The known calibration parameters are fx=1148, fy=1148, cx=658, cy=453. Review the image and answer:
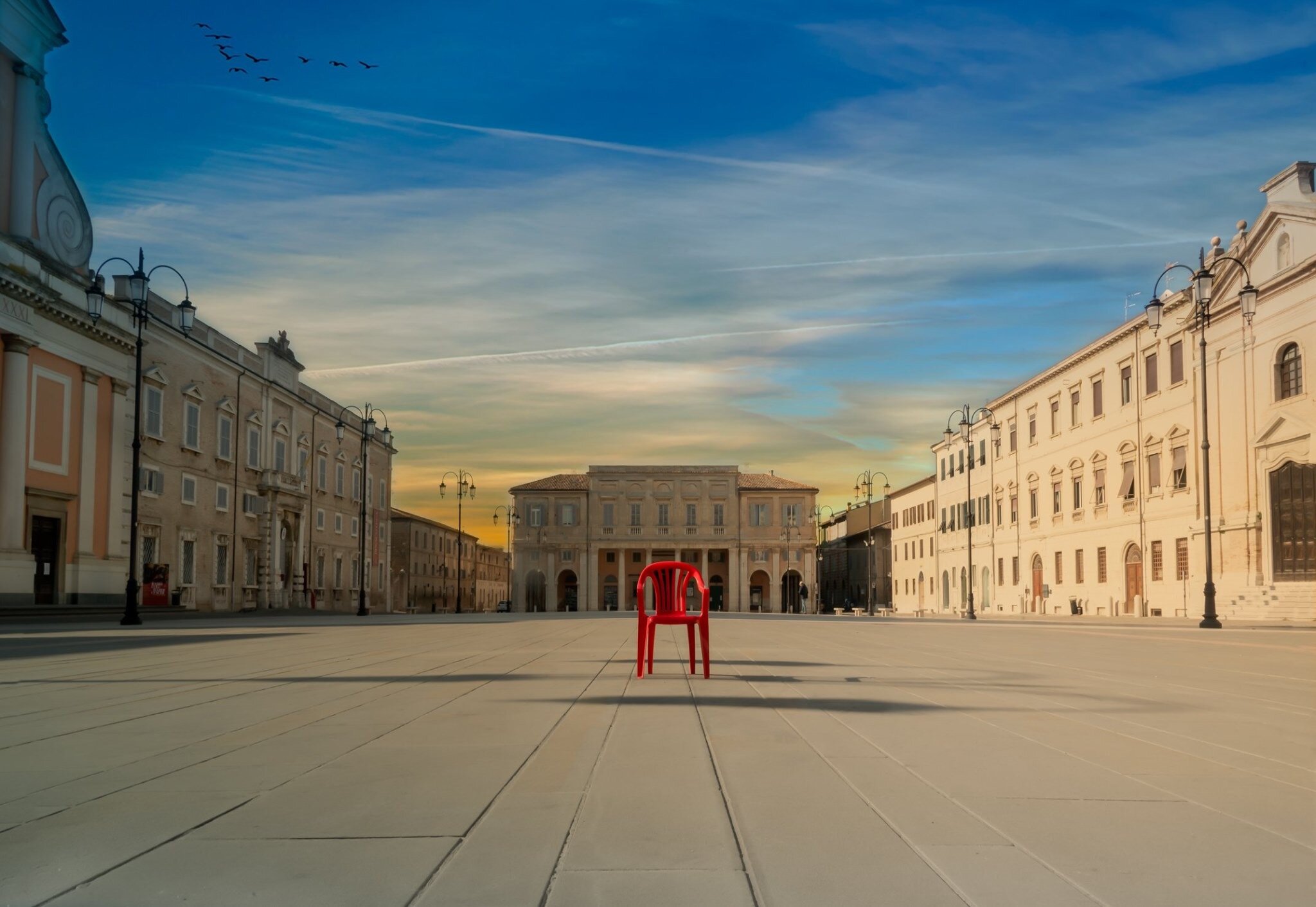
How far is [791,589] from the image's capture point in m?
108

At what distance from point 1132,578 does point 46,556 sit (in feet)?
129

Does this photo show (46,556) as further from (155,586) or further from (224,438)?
(224,438)

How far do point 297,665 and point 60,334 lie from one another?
2500 centimetres

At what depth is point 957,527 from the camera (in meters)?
72.9

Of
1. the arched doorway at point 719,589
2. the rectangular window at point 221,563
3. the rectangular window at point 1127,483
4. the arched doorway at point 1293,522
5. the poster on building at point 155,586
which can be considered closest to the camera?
the arched doorway at point 1293,522

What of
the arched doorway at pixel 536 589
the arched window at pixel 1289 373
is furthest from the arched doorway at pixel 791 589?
the arched window at pixel 1289 373

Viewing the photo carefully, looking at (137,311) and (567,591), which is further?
(567,591)

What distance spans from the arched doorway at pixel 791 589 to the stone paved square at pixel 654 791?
315 feet

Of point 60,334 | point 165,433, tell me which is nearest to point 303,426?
point 165,433

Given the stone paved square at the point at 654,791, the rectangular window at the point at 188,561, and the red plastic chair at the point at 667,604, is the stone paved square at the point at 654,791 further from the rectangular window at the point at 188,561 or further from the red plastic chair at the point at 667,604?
the rectangular window at the point at 188,561

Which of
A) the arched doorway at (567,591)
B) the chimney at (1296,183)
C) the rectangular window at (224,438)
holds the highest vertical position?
the chimney at (1296,183)

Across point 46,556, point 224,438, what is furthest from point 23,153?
point 224,438

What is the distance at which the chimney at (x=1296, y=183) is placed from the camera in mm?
34688

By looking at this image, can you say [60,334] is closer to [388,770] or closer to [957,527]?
[388,770]
